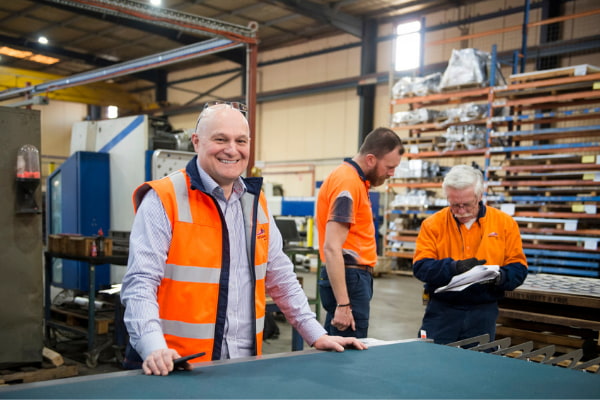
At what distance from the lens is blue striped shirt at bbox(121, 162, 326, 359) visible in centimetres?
152

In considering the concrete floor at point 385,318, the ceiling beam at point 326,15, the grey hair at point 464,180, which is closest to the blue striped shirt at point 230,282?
the grey hair at point 464,180

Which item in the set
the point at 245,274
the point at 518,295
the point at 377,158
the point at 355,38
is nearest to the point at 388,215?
the point at 355,38

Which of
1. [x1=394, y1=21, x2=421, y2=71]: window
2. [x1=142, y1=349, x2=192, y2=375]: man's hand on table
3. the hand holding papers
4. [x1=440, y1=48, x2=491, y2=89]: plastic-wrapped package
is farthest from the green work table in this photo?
[x1=394, y1=21, x2=421, y2=71]: window

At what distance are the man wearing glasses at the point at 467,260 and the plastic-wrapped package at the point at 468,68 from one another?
20.0 feet

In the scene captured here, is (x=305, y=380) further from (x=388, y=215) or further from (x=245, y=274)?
(x=388, y=215)

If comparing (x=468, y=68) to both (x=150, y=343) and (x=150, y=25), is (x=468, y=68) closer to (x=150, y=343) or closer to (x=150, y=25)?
(x=150, y=343)

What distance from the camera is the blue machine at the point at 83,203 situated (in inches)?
237

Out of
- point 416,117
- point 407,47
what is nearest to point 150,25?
point 407,47

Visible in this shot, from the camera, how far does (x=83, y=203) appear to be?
6051mm

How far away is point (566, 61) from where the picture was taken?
33.0 ft

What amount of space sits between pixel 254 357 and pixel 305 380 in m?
0.27

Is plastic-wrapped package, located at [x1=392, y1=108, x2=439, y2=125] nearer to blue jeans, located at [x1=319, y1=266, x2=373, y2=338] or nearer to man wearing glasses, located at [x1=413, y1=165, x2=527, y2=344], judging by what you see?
man wearing glasses, located at [x1=413, y1=165, x2=527, y2=344]

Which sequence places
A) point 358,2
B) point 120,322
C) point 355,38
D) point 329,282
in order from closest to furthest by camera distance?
point 329,282 < point 120,322 < point 358,2 < point 355,38

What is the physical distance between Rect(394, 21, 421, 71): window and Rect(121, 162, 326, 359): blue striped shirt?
37.6 ft
